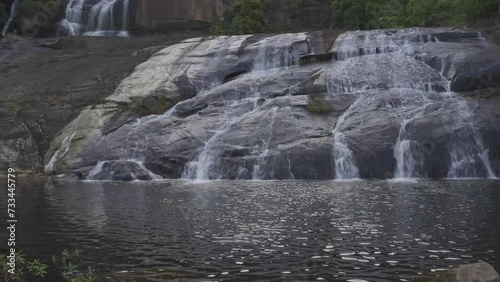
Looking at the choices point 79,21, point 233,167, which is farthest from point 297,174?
point 79,21

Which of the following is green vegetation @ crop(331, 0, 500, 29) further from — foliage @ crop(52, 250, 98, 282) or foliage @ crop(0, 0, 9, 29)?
foliage @ crop(52, 250, 98, 282)

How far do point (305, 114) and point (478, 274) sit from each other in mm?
22928

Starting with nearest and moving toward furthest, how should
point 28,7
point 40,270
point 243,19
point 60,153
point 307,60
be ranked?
point 40,270, point 60,153, point 307,60, point 243,19, point 28,7

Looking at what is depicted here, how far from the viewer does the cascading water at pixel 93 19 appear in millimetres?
56844

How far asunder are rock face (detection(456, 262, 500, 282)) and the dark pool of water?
0.97 meters

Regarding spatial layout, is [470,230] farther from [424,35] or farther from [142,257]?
[424,35]

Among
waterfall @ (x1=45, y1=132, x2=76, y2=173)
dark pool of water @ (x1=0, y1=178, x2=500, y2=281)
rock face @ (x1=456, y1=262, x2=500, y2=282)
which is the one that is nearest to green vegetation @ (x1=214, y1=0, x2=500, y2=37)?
waterfall @ (x1=45, y1=132, x2=76, y2=173)

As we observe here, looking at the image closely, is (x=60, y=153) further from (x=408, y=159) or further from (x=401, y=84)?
(x=401, y=84)

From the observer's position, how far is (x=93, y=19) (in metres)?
57.0

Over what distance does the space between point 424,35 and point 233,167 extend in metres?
18.3

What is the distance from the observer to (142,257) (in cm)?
1177

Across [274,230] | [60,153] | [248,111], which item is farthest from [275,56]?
[274,230]

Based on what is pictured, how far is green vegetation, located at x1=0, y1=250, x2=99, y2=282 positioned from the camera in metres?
8.00

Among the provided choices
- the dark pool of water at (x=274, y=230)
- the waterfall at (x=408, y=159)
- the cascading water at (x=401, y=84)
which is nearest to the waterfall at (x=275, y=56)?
the cascading water at (x=401, y=84)
